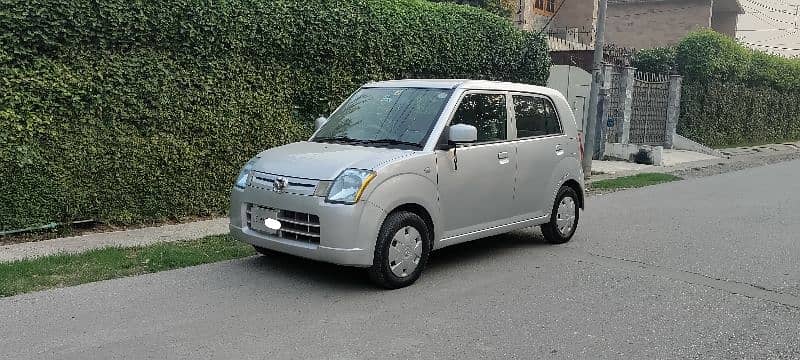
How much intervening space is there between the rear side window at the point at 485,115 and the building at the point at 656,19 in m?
32.0

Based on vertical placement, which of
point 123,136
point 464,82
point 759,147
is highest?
point 464,82

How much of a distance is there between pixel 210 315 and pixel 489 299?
2.17 metres

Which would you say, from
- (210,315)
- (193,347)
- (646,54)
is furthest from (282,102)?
(646,54)

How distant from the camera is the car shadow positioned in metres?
6.10

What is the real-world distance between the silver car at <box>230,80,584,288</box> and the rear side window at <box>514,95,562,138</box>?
1 centimetres

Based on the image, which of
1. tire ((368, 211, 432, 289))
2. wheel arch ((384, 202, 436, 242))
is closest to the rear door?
wheel arch ((384, 202, 436, 242))

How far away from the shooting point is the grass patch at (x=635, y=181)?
44.0 ft

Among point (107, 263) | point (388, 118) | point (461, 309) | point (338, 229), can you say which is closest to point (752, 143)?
point (388, 118)

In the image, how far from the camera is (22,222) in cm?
751

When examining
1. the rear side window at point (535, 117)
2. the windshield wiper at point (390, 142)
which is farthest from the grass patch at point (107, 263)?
the rear side window at point (535, 117)

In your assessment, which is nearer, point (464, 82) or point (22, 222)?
point (464, 82)

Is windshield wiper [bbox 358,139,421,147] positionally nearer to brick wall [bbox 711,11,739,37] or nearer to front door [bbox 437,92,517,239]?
front door [bbox 437,92,517,239]

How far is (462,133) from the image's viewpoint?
612cm

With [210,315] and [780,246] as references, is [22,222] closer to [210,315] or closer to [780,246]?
[210,315]
